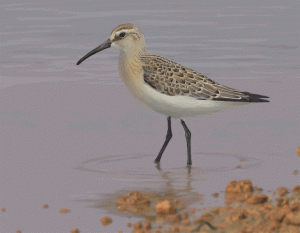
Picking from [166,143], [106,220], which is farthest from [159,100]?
[106,220]

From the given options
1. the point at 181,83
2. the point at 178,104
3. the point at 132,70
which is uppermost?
the point at 132,70

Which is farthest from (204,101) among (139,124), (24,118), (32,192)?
(24,118)

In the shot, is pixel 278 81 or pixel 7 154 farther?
pixel 278 81

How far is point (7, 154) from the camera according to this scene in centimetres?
1175

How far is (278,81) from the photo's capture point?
17297 millimetres

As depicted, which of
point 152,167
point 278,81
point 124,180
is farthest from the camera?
point 278,81

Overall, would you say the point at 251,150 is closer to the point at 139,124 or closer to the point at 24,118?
the point at 139,124

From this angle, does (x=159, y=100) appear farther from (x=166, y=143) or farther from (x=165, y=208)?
(x=165, y=208)

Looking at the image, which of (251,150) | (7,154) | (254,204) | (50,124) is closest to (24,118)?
(50,124)

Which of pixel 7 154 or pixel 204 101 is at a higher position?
pixel 204 101

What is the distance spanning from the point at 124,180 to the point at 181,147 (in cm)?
249

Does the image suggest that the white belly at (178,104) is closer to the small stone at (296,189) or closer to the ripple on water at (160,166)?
the ripple on water at (160,166)

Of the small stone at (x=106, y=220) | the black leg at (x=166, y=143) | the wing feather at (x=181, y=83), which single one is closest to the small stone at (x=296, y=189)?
the wing feather at (x=181, y=83)

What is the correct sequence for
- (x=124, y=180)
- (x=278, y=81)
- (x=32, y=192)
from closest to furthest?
(x=32, y=192) → (x=124, y=180) → (x=278, y=81)
